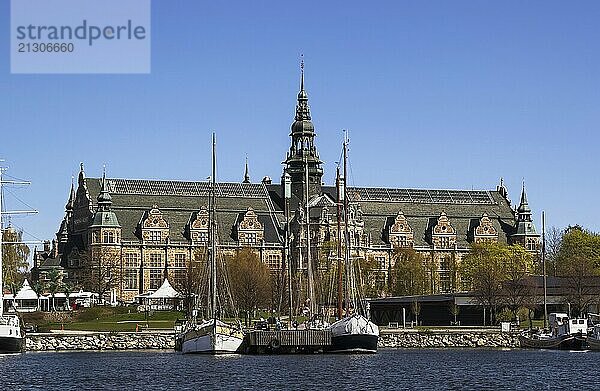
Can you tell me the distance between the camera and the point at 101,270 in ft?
565

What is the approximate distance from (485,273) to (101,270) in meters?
50.4

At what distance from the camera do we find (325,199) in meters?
186

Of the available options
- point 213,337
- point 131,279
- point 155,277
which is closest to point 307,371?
point 213,337

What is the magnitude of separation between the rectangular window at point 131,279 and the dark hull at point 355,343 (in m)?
91.4

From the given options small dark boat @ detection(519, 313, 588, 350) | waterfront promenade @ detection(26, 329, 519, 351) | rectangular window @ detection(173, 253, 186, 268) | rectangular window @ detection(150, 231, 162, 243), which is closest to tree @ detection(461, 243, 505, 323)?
waterfront promenade @ detection(26, 329, 519, 351)

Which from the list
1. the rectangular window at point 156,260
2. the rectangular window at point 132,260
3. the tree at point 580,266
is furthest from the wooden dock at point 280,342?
the rectangular window at point 156,260

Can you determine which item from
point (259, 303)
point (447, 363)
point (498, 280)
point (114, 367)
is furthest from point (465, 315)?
point (114, 367)

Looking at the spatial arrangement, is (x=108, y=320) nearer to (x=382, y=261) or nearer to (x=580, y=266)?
(x=580, y=266)

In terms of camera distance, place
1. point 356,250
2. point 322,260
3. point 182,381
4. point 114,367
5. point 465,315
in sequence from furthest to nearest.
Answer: point 356,250
point 322,260
point 465,315
point 114,367
point 182,381

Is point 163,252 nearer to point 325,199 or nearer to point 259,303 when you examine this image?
point 325,199

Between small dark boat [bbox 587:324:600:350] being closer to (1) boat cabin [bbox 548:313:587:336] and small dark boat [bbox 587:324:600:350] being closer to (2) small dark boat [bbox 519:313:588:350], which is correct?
(2) small dark boat [bbox 519:313:588:350]

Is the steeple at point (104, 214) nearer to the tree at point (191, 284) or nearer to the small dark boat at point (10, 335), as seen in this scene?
the tree at point (191, 284)

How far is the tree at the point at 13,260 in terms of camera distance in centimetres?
15462

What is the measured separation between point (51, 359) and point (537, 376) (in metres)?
35.2
